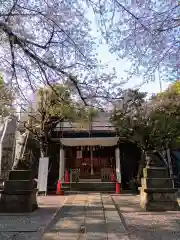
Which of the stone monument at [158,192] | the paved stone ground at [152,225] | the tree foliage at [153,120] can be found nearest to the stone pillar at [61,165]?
the tree foliage at [153,120]

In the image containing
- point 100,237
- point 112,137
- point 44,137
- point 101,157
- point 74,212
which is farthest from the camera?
point 101,157

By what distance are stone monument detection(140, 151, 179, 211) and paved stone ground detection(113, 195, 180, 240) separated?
17.0 inches

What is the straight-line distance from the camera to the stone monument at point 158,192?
920 cm

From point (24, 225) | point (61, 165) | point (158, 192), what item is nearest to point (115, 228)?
point (24, 225)

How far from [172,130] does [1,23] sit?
1167cm

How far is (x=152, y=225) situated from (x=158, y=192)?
7.60ft

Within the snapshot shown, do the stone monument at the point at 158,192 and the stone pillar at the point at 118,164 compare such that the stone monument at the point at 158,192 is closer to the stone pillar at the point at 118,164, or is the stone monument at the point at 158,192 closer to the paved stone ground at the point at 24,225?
the paved stone ground at the point at 24,225

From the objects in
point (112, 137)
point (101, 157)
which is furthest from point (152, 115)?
point (101, 157)

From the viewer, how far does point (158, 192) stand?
366 inches

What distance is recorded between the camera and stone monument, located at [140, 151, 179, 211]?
9.20 metres

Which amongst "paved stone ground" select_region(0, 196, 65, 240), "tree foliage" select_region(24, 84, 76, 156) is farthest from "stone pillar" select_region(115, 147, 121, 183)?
"paved stone ground" select_region(0, 196, 65, 240)

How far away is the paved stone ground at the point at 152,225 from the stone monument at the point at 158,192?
43cm

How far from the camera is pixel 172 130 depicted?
15781 millimetres

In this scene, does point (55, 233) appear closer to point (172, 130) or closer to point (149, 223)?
point (149, 223)
